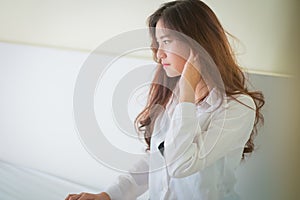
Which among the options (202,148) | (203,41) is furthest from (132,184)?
(203,41)

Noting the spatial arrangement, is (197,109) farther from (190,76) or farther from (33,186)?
(33,186)

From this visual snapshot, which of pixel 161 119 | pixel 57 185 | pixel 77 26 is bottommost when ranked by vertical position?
pixel 57 185

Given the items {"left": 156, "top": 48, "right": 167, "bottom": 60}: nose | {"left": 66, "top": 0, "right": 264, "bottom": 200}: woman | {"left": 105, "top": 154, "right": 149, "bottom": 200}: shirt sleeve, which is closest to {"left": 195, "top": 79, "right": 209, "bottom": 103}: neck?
{"left": 66, "top": 0, "right": 264, "bottom": 200}: woman

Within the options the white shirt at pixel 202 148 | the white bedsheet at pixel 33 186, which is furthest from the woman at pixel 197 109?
the white bedsheet at pixel 33 186

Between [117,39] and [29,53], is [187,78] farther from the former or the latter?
[29,53]

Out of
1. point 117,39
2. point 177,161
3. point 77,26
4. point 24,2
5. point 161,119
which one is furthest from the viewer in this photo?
point 24,2

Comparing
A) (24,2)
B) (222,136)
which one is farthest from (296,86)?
(24,2)

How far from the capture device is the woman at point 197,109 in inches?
30.9

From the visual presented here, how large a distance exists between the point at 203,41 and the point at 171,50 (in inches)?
2.8

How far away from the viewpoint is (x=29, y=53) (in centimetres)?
140

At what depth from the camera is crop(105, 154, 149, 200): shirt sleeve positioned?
0.95m

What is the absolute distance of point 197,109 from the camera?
831 millimetres

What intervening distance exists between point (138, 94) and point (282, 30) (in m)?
0.38

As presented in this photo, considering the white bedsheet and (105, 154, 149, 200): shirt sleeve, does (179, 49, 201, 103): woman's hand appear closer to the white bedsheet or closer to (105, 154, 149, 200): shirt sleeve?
(105, 154, 149, 200): shirt sleeve
